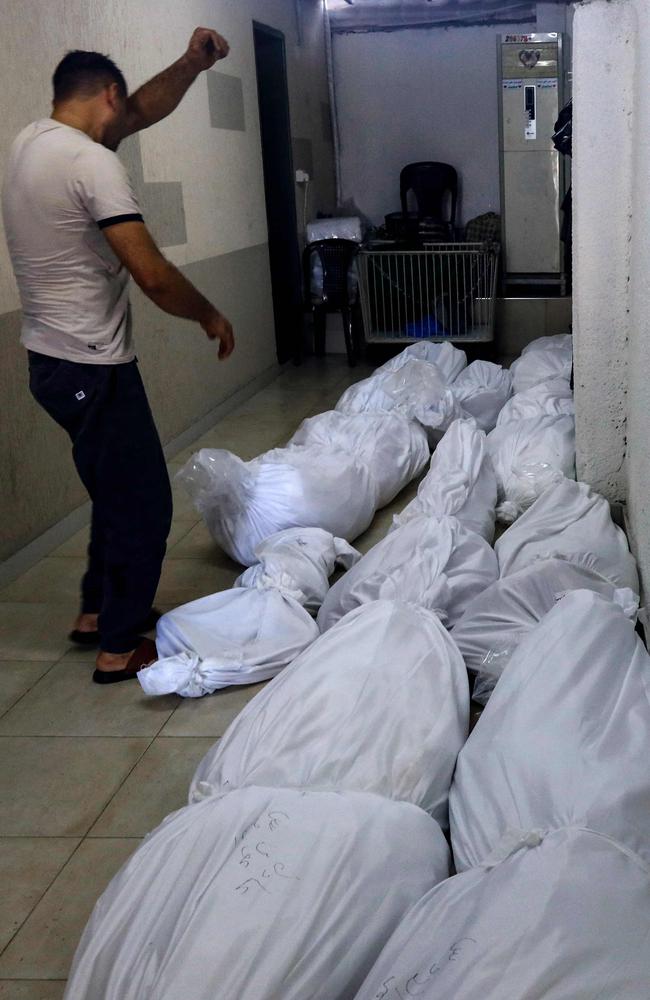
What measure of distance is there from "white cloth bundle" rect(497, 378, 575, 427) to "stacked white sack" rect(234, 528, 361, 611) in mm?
1270

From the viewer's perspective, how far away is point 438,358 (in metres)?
5.20

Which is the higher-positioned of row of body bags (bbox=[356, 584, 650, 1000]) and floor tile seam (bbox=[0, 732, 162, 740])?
row of body bags (bbox=[356, 584, 650, 1000])

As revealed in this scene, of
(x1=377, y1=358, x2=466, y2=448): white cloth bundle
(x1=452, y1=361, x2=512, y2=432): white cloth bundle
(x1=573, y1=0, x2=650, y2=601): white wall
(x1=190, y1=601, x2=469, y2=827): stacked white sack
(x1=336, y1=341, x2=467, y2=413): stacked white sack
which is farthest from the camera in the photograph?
(x1=452, y1=361, x2=512, y2=432): white cloth bundle

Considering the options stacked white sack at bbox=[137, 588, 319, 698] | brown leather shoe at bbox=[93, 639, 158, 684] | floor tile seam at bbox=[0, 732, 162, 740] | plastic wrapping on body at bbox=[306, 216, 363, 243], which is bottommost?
floor tile seam at bbox=[0, 732, 162, 740]

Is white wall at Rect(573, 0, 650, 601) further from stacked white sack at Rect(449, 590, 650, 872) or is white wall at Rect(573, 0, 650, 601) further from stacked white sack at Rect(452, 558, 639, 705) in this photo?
stacked white sack at Rect(449, 590, 650, 872)

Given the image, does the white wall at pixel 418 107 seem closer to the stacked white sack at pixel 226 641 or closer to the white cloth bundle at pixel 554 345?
the white cloth bundle at pixel 554 345

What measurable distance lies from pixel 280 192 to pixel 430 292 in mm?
1284

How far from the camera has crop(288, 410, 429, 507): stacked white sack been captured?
12.6ft

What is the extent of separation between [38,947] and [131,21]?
3768mm

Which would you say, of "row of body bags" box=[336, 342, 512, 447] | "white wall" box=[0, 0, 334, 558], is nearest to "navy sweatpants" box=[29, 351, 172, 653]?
"white wall" box=[0, 0, 334, 558]

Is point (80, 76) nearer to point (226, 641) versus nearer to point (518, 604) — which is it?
point (226, 641)

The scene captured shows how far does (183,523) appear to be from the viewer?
3.85 meters

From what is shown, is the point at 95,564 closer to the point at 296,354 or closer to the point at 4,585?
the point at 4,585

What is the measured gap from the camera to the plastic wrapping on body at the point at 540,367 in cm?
479
